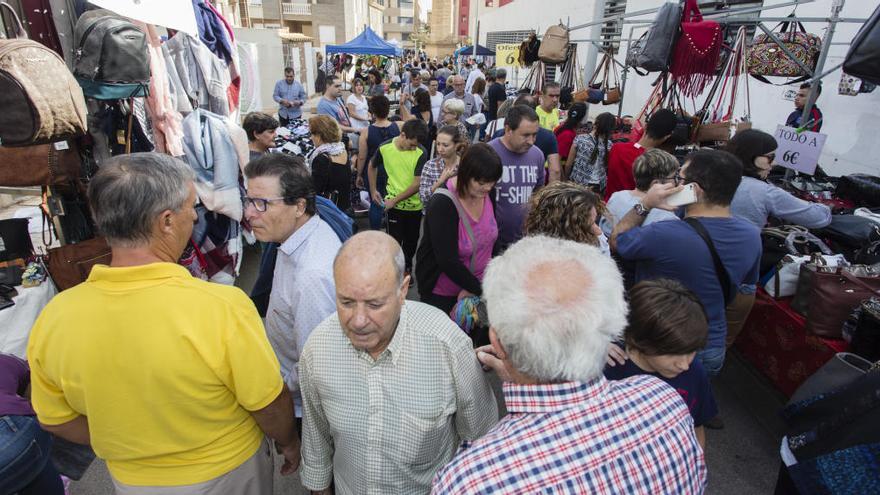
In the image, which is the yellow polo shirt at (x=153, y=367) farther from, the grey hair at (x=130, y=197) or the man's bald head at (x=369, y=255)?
the man's bald head at (x=369, y=255)

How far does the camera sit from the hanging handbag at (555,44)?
6755mm

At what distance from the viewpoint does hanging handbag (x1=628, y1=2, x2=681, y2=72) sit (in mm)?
4250

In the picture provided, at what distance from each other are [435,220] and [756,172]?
2.36 meters

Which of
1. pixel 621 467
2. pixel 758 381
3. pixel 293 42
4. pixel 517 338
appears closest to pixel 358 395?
pixel 517 338

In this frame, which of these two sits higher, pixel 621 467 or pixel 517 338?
pixel 517 338

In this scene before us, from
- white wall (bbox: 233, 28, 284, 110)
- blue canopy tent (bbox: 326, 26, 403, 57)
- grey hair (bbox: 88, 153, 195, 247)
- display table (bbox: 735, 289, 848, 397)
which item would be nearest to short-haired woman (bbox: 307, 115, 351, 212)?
grey hair (bbox: 88, 153, 195, 247)

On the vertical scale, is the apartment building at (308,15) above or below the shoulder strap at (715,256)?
above

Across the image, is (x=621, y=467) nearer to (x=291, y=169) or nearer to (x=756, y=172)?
(x=291, y=169)

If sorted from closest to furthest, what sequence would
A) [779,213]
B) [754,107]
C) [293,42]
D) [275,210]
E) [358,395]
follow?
[358,395] < [275,210] < [779,213] < [754,107] < [293,42]

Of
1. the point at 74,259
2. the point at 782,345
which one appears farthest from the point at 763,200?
the point at 74,259

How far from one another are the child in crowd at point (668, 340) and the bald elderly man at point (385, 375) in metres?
0.61

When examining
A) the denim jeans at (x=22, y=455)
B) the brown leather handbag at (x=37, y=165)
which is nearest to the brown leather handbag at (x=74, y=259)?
the brown leather handbag at (x=37, y=165)

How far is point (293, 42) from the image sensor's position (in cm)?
2131

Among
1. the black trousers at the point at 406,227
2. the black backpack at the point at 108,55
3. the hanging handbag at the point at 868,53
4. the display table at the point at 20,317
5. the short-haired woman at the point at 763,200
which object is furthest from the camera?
the black trousers at the point at 406,227
